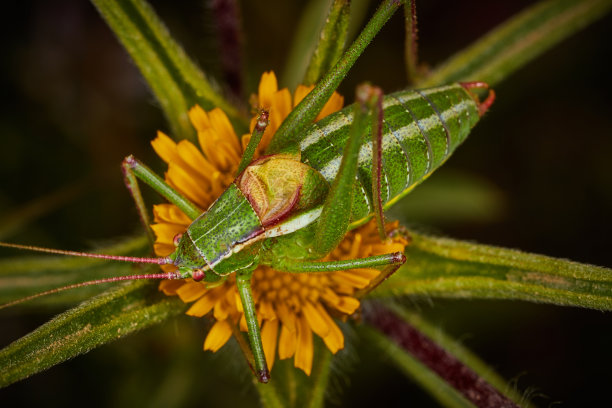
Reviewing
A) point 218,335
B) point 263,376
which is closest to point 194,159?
point 218,335

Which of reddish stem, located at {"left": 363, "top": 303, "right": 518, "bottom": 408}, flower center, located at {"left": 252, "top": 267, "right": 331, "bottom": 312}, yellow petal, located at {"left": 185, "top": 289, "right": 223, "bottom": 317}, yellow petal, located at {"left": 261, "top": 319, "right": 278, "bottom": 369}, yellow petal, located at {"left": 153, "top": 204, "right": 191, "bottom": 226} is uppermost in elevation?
yellow petal, located at {"left": 153, "top": 204, "right": 191, "bottom": 226}

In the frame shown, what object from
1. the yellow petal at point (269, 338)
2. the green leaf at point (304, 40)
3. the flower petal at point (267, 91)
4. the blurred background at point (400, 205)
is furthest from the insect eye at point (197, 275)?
the green leaf at point (304, 40)

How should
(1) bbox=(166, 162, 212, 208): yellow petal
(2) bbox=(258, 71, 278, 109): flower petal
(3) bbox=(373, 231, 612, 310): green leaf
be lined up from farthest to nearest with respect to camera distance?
(2) bbox=(258, 71, 278, 109): flower petal
(1) bbox=(166, 162, 212, 208): yellow petal
(3) bbox=(373, 231, 612, 310): green leaf

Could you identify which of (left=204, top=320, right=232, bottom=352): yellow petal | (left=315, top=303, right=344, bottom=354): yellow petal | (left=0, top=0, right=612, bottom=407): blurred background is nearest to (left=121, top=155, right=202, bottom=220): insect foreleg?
(left=204, top=320, right=232, bottom=352): yellow petal

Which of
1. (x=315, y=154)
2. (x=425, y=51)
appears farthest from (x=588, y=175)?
(x=315, y=154)

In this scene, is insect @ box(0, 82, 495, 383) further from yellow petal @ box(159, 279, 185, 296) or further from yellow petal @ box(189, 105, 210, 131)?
yellow petal @ box(189, 105, 210, 131)

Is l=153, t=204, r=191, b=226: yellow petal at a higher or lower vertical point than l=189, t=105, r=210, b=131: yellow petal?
lower
